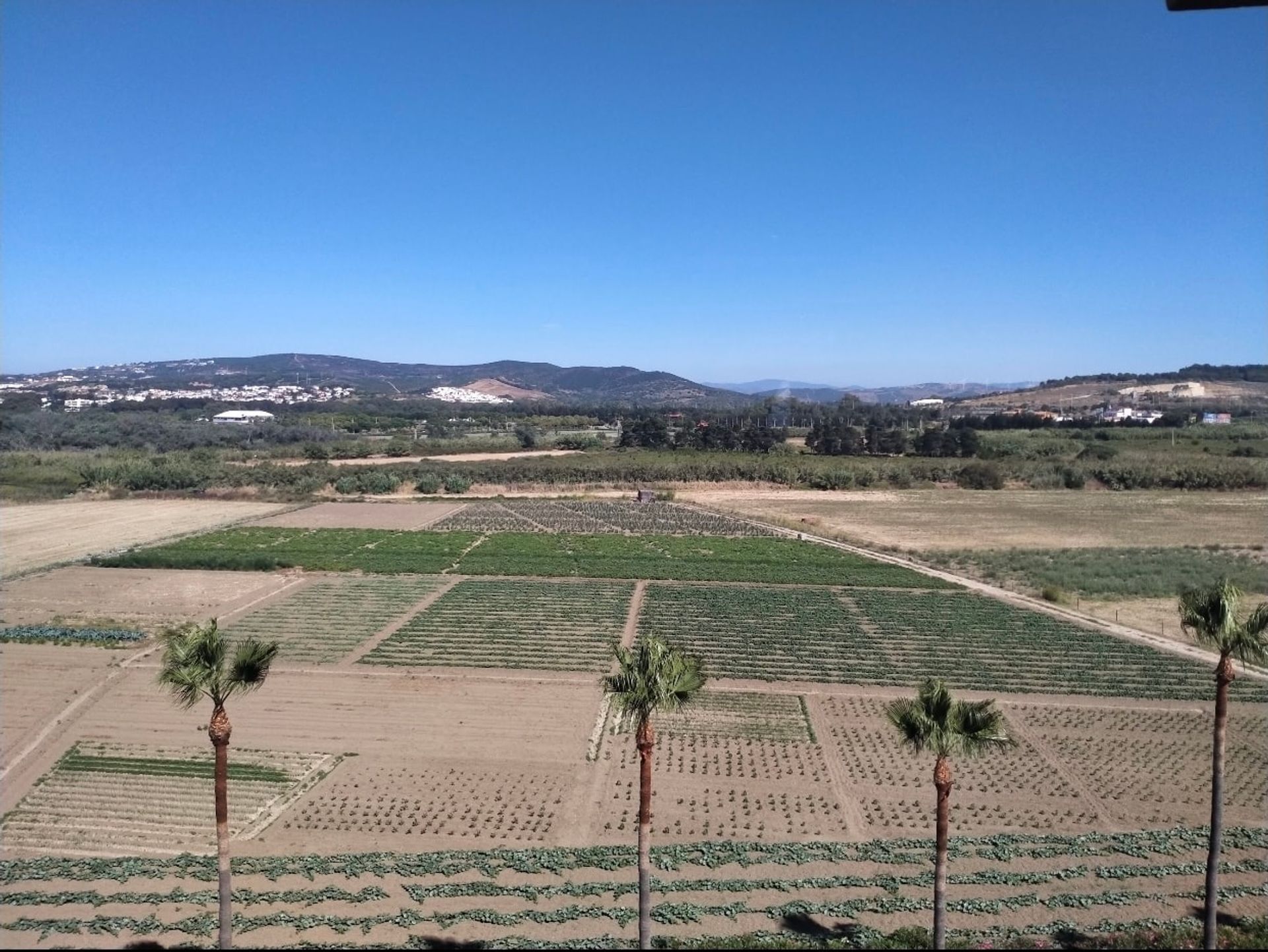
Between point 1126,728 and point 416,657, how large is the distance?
949 inches

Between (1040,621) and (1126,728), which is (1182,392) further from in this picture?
(1126,728)

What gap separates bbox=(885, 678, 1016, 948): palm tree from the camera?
10500mm

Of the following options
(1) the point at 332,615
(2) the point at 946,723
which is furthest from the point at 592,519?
(2) the point at 946,723

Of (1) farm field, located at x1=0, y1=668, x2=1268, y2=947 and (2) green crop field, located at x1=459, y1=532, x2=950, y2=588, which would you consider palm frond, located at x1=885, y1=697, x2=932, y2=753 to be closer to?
(1) farm field, located at x1=0, y1=668, x2=1268, y2=947

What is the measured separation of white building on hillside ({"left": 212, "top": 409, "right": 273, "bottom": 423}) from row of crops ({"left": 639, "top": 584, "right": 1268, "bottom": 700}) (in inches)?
4619

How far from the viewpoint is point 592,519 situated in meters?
64.9

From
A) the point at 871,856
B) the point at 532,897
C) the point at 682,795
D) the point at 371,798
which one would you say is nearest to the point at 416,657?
the point at 371,798

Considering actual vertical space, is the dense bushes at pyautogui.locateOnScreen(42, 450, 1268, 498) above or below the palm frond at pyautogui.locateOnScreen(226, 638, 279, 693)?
below

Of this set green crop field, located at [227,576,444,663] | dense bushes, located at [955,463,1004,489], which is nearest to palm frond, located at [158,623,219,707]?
green crop field, located at [227,576,444,663]

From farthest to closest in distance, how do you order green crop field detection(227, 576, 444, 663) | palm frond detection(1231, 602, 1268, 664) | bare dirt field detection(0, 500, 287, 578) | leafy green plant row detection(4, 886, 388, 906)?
bare dirt field detection(0, 500, 287, 578), green crop field detection(227, 576, 444, 663), leafy green plant row detection(4, 886, 388, 906), palm frond detection(1231, 602, 1268, 664)

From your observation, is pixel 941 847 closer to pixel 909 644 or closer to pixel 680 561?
Result: pixel 909 644

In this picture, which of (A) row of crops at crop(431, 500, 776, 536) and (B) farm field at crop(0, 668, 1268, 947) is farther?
(A) row of crops at crop(431, 500, 776, 536)

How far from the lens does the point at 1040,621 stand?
35.4 meters

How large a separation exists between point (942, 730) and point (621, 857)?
841cm
